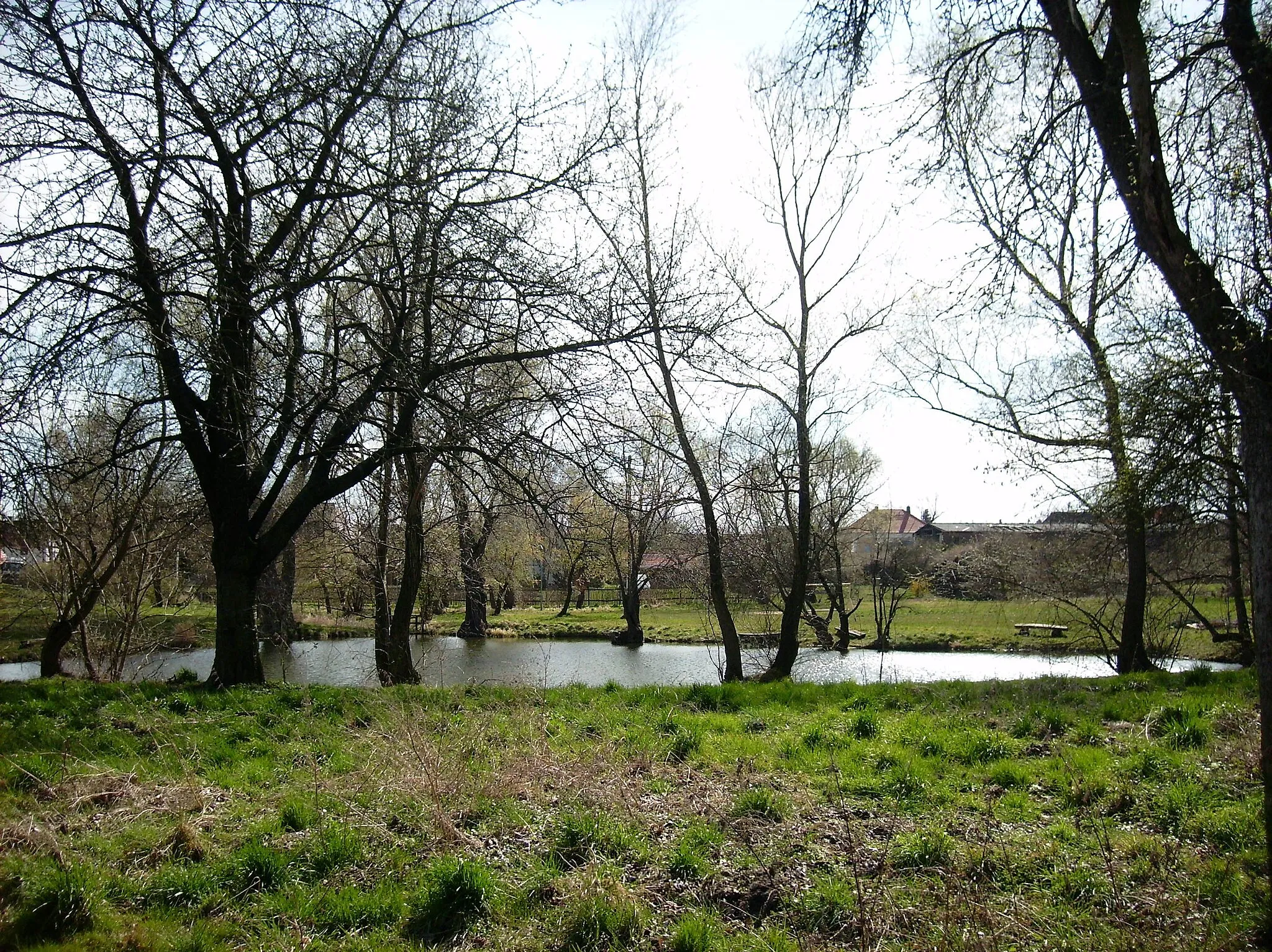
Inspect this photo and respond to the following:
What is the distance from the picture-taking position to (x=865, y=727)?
6.36 metres

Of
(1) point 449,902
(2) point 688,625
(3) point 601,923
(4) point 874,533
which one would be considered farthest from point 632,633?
(3) point 601,923

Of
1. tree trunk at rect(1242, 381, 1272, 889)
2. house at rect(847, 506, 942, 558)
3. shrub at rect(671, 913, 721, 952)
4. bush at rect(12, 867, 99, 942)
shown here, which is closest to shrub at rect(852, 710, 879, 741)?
tree trunk at rect(1242, 381, 1272, 889)

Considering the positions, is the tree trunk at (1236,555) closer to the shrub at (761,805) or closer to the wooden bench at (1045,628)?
the wooden bench at (1045,628)

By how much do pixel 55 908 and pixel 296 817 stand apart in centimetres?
122

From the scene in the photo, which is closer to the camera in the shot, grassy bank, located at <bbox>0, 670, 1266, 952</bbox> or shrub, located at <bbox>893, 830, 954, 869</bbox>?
grassy bank, located at <bbox>0, 670, 1266, 952</bbox>

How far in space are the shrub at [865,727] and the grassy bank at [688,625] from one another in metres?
9.29

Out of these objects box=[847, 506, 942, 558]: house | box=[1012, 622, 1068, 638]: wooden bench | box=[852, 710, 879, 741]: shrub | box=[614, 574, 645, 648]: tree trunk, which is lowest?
box=[614, 574, 645, 648]: tree trunk

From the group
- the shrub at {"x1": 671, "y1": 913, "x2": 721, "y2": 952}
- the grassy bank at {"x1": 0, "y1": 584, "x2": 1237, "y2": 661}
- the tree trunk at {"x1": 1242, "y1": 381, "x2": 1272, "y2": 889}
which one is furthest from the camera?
the grassy bank at {"x1": 0, "y1": 584, "x2": 1237, "y2": 661}

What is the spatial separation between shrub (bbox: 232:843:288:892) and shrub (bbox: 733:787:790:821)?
7.60 feet

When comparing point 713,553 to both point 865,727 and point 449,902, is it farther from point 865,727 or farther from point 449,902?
point 449,902

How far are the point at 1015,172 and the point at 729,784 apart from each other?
13.5ft

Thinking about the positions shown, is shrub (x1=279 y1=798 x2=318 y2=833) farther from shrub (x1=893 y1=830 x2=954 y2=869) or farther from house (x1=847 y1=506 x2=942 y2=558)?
house (x1=847 y1=506 x2=942 y2=558)

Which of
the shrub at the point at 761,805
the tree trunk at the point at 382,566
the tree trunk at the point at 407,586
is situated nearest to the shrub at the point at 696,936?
the shrub at the point at 761,805

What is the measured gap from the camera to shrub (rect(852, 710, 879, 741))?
6.25m
